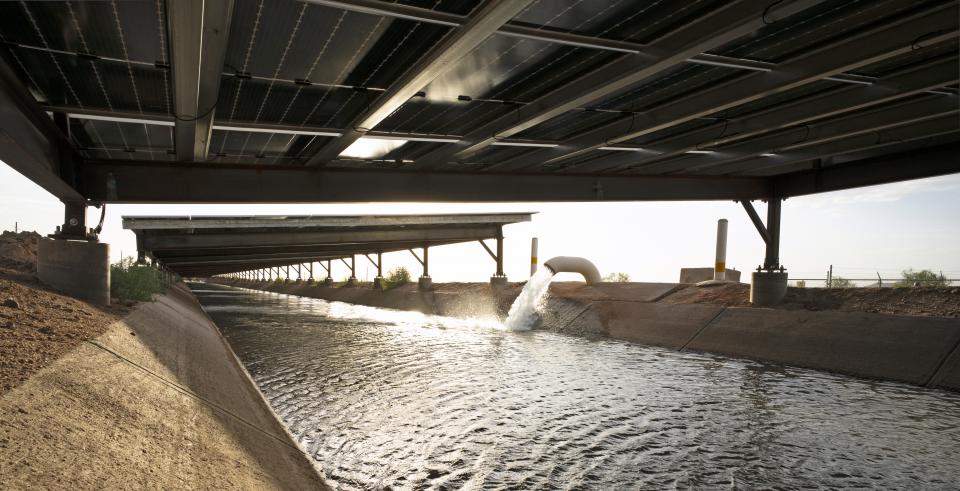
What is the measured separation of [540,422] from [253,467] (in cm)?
355

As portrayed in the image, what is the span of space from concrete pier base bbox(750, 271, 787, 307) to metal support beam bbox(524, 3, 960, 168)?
7.85 m

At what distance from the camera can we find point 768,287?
1553 cm

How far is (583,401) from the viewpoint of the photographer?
314 inches

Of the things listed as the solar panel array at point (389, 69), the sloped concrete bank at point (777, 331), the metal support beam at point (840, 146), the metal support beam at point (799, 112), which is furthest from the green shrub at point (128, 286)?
the metal support beam at point (840, 146)

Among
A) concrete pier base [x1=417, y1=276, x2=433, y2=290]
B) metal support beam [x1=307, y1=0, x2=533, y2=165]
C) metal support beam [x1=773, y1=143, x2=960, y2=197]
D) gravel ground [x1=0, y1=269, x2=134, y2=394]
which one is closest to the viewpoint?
gravel ground [x1=0, y1=269, x2=134, y2=394]

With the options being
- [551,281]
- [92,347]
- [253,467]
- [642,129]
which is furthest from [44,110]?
[551,281]

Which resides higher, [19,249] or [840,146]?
[840,146]

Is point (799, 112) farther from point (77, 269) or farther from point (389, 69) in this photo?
point (77, 269)

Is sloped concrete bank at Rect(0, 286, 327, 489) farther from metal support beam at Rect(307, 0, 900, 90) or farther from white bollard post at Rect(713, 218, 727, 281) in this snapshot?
white bollard post at Rect(713, 218, 727, 281)

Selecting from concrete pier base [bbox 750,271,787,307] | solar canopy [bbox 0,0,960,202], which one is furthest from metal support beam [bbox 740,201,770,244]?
solar canopy [bbox 0,0,960,202]

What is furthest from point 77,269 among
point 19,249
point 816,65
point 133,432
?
point 816,65

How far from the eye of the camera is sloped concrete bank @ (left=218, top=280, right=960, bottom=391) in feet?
33.2

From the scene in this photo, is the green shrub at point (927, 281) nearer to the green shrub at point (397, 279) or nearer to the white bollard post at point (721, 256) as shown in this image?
the white bollard post at point (721, 256)

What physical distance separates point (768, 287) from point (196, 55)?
14.9 meters
